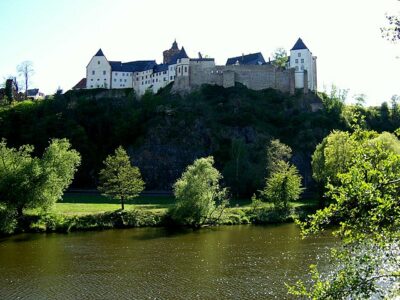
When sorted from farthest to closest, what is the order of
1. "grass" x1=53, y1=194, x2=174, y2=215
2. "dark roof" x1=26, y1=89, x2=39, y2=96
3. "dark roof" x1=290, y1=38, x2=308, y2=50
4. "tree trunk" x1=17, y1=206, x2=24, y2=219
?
"dark roof" x1=26, y1=89, x2=39, y2=96
"dark roof" x1=290, y1=38, x2=308, y2=50
"grass" x1=53, y1=194, x2=174, y2=215
"tree trunk" x1=17, y1=206, x2=24, y2=219

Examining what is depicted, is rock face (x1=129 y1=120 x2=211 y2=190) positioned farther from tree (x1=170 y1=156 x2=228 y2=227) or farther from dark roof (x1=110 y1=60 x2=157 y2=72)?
tree (x1=170 y1=156 x2=228 y2=227)

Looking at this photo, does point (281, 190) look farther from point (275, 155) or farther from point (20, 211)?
point (20, 211)

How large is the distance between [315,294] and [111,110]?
79752 mm

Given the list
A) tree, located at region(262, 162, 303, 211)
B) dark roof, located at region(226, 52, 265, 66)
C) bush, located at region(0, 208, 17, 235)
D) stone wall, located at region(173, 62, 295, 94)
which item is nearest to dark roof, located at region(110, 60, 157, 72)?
stone wall, located at region(173, 62, 295, 94)

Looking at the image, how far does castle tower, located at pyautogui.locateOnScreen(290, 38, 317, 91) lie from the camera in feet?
279

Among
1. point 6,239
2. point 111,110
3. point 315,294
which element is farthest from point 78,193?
point 315,294

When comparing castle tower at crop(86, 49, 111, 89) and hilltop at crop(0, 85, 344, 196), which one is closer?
hilltop at crop(0, 85, 344, 196)

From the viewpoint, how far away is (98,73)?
92.0 m

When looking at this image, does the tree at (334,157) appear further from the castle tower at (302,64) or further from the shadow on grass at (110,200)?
the castle tower at (302,64)

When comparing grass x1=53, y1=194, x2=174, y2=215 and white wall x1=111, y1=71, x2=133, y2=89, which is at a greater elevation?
white wall x1=111, y1=71, x2=133, y2=89

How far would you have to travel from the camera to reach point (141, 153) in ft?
246

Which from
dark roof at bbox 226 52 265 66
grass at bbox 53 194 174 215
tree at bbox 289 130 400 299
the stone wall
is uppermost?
dark roof at bbox 226 52 265 66

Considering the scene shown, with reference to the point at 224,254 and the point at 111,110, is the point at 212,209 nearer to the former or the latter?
the point at 224,254

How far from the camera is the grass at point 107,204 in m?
46.3
